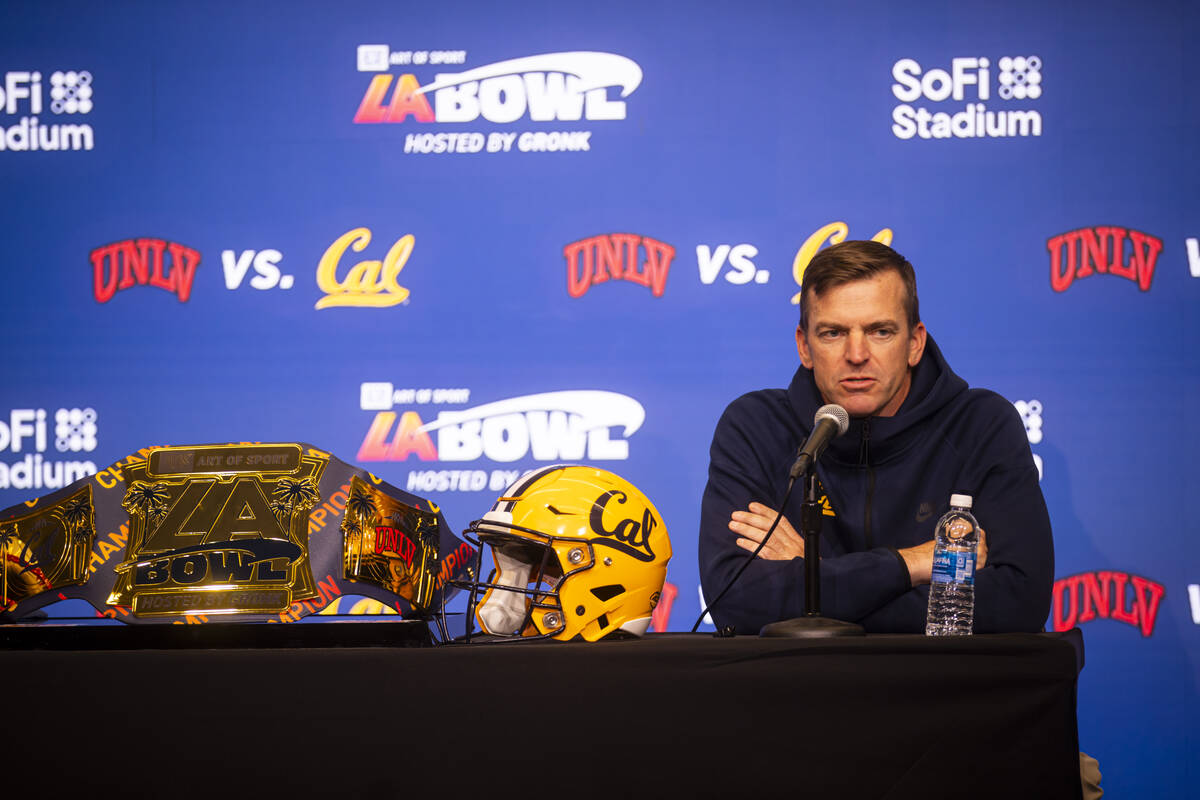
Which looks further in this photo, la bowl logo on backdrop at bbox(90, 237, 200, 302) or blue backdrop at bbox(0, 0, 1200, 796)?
la bowl logo on backdrop at bbox(90, 237, 200, 302)

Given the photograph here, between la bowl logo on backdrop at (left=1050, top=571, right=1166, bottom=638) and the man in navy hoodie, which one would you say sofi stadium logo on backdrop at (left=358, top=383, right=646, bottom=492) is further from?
la bowl logo on backdrop at (left=1050, top=571, right=1166, bottom=638)

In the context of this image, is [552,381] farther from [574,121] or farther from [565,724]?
[565,724]

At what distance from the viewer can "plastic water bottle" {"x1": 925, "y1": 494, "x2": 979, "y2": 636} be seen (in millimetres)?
1678

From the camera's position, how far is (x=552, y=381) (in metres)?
3.22

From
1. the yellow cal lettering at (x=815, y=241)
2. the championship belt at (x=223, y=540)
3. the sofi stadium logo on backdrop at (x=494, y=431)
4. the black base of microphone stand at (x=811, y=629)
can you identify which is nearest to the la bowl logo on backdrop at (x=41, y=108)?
the sofi stadium logo on backdrop at (x=494, y=431)

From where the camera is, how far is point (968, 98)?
319cm

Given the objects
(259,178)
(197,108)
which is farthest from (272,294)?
(197,108)

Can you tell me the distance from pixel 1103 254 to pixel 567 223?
1835 mm

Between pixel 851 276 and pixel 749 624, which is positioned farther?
pixel 851 276

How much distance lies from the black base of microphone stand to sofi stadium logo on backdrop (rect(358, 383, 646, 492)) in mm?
1707

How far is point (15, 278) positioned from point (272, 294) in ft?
3.03

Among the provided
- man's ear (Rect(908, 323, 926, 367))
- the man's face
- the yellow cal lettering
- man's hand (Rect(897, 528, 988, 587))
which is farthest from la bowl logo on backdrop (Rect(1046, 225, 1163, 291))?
man's hand (Rect(897, 528, 988, 587))

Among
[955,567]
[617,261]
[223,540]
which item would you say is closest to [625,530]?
[955,567]

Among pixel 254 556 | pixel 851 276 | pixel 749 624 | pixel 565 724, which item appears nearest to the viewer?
pixel 565 724
